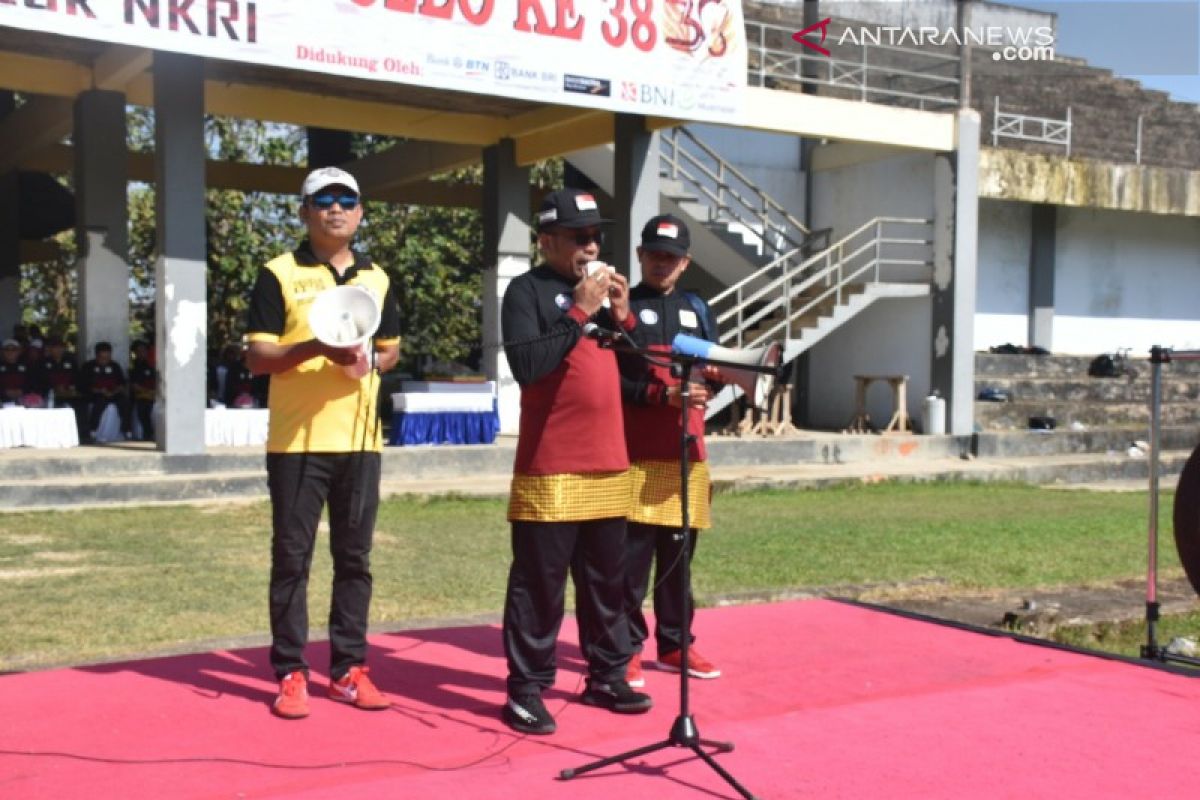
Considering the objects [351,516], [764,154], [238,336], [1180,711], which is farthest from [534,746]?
[238,336]

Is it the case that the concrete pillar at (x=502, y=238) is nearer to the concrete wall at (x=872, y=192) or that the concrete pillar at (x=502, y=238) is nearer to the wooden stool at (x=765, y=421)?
the wooden stool at (x=765, y=421)

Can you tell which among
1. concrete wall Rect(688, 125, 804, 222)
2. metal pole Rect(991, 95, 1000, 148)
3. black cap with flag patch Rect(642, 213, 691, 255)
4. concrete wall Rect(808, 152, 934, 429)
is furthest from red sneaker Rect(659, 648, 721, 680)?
metal pole Rect(991, 95, 1000, 148)

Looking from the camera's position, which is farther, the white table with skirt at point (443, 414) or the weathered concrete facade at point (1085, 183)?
the weathered concrete facade at point (1085, 183)

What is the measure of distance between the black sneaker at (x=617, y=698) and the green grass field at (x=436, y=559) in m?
1.80

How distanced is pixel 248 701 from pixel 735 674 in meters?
2.02

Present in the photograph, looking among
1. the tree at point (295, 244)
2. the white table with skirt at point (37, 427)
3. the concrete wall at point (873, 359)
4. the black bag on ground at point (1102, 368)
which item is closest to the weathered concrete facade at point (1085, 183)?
the concrete wall at point (873, 359)

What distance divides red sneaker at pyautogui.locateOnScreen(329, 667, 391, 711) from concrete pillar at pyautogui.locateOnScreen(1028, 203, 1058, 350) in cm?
1854

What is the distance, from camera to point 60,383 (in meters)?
15.8

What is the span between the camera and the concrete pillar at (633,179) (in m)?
15.9

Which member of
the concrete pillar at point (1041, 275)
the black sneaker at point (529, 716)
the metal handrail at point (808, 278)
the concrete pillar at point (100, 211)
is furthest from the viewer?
the concrete pillar at point (1041, 275)

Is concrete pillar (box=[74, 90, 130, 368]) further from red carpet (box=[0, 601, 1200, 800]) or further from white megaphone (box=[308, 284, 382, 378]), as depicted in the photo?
white megaphone (box=[308, 284, 382, 378])

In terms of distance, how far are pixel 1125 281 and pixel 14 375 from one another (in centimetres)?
1802

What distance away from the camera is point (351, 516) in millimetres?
4797

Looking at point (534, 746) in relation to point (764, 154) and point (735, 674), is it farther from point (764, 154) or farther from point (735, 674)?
point (764, 154)
